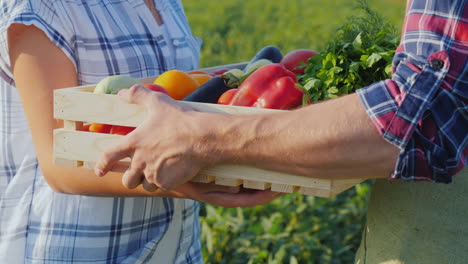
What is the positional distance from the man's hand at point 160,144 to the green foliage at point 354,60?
0.45 metres

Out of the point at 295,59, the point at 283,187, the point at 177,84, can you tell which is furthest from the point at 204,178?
the point at 295,59

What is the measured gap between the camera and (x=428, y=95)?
168 centimetres

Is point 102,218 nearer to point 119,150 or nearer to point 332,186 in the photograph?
point 119,150

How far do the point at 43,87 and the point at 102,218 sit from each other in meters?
0.53

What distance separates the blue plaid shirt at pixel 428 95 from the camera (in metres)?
1.66

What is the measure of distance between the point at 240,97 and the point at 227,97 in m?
0.05

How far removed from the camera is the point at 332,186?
6.20 feet

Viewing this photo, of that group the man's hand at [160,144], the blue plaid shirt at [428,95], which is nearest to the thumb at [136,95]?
the man's hand at [160,144]

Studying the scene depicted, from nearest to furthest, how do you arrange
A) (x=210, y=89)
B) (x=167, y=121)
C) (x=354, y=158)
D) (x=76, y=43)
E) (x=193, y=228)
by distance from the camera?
(x=354, y=158) → (x=167, y=121) → (x=210, y=89) → (x=76, y=43) → (x=193, y=228)

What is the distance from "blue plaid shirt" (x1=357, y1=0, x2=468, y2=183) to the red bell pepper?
0.33 metres

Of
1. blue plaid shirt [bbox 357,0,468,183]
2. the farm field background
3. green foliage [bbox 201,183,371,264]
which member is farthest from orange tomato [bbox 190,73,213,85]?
green foliage [bbox 201,183,371,264]

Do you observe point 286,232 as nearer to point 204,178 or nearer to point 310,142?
point 204,178

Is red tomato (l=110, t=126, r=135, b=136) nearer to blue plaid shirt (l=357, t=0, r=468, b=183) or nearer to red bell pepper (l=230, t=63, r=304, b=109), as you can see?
red bell pepper (l=230, t=63, r=304, b=109)

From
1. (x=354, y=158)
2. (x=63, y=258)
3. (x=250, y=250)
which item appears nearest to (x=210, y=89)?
(x=354, y=158)
